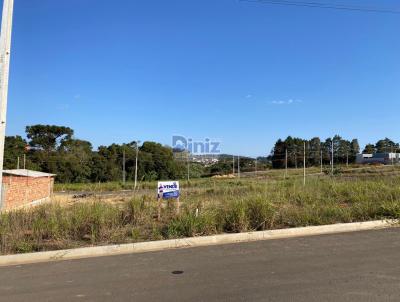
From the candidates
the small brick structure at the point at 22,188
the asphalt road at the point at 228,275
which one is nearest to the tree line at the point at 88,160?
the small brick structure at the point at 22,188

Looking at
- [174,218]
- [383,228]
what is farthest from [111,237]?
[383,228]

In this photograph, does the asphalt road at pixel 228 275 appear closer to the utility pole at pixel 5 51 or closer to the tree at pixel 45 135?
the utility pole at pixel 5 51

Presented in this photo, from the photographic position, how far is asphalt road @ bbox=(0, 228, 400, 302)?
5246 millimetres

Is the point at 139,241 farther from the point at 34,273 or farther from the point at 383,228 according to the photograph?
the point at 383,228

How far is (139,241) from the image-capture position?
8430 mm

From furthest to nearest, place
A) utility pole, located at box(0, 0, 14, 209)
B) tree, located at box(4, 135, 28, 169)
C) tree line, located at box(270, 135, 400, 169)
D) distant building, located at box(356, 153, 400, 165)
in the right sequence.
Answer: distant building, located at box(356, 153, 400, 165) → tree line, located at box(270, 135, 400, 169) → tree, located at box(4, 135, 28, 169) → utility pole, located at box(0, 0, 14, 209)

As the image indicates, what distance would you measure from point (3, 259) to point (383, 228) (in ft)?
25.8

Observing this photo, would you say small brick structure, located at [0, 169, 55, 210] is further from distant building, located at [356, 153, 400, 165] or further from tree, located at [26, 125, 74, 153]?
distant building, located at [356, 153, 400, 165]

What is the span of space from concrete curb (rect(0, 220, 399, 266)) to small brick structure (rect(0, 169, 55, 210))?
12142mm

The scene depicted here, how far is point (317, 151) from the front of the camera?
73875mm

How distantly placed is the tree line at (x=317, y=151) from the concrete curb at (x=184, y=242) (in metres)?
38.6

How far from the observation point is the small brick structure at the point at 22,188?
20.2 meters

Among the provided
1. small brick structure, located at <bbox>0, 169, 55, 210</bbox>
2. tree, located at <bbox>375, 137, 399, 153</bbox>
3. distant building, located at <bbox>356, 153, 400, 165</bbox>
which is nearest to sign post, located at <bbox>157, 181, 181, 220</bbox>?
small brick structure, located at <bbox>0, 169, 55, 210</bbox>

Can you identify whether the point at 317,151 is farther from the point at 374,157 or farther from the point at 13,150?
the point at 13,150
